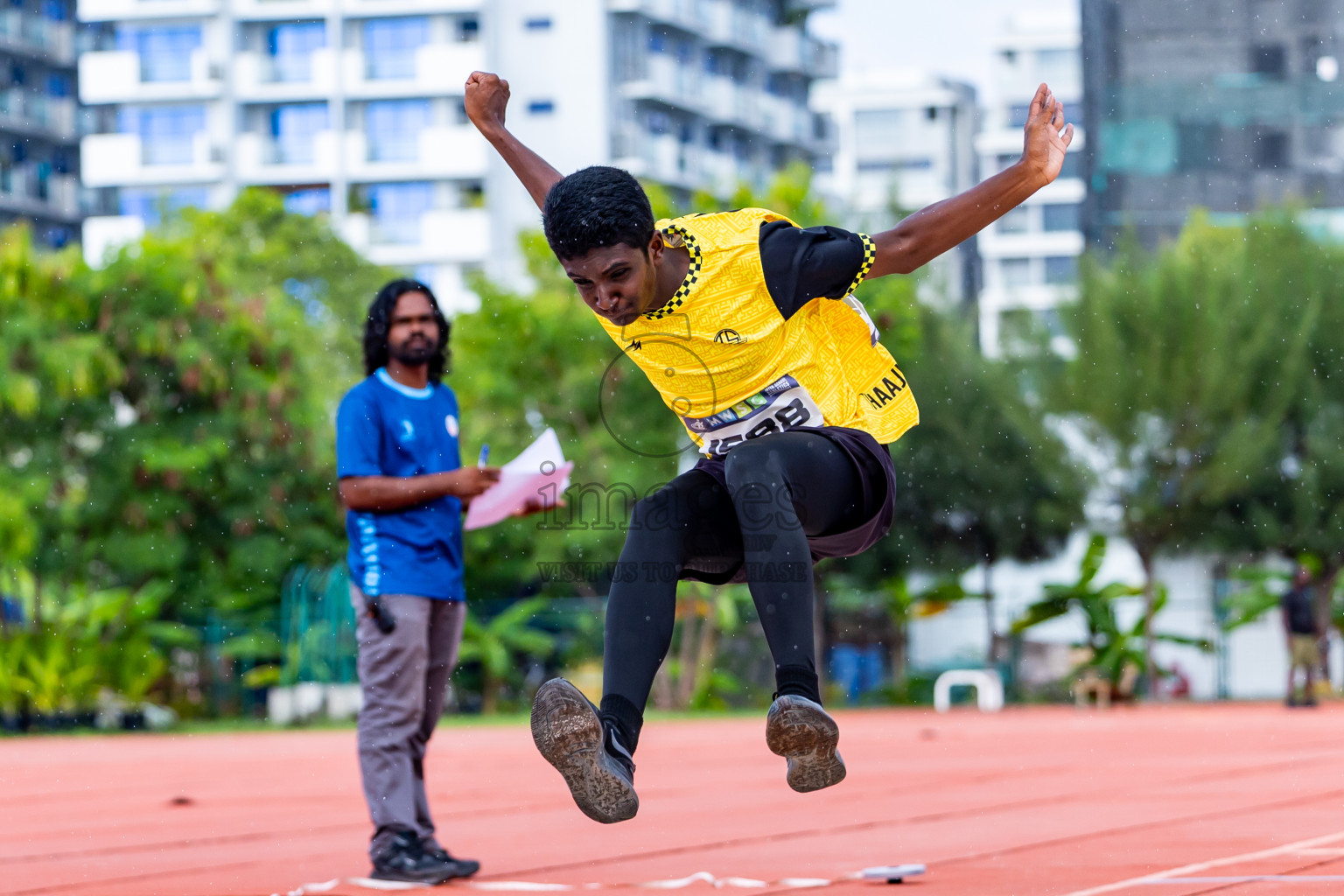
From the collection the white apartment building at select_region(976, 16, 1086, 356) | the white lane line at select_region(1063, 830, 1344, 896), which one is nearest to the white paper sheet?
the white lane line at select_region(1063, 830, 1344, 896)

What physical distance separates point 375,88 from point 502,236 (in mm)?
5843

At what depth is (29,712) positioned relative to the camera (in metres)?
16.7

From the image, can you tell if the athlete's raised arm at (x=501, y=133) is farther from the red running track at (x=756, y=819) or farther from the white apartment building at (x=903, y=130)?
the white apartment building at (x=903, y=130)

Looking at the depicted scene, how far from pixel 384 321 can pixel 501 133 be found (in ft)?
5.14

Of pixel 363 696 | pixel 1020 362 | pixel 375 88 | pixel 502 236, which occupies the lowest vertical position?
pixel 363 696

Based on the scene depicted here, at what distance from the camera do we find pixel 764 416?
3.81m

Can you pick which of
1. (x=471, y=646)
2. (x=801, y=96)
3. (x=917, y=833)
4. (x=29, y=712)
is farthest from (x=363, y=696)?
(x=801, y=96)

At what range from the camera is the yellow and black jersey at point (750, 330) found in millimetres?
3654

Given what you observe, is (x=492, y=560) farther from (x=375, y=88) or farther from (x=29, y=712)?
(x=375, y=88)

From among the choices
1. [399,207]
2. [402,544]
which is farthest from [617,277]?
[399,207]

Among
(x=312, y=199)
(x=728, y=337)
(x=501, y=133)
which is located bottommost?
(x=728, y=337)

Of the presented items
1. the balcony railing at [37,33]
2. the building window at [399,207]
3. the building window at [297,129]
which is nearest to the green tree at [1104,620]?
the balcony railing at [37,33]

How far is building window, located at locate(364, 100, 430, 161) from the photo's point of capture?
49750 mm

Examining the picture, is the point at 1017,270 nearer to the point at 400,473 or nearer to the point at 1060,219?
the point at 1060,219
